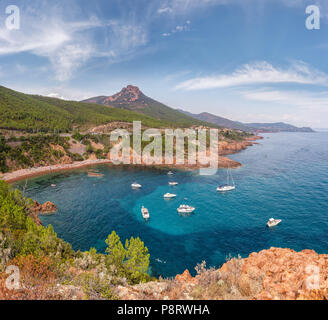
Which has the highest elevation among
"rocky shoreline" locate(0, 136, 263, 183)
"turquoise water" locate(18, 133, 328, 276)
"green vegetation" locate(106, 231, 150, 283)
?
"rocky shoreline" locate(0, 136, 263, 183)

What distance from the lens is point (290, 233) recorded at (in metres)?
38.9

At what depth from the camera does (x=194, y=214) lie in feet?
159

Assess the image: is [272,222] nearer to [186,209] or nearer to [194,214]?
[194,214]

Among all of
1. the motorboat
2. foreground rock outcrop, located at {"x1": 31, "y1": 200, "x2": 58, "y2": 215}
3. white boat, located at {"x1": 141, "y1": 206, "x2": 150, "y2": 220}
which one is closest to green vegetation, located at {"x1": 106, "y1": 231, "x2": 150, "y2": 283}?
white boat, located at {"x1": 141, "y1": 206, "x2": 150, "y2": 220}

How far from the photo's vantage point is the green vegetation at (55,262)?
1183 centimetres

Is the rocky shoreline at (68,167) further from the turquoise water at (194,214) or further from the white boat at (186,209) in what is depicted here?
the white boat at (186,209)

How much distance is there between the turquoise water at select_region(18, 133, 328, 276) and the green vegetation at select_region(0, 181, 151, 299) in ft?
31.3

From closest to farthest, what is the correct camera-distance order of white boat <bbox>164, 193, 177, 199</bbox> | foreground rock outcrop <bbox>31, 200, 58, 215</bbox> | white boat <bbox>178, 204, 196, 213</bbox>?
1. foreground rock outcrop <bbox>31, 200, 58, 215</bbox>
2. white boat <bbox>178, 204, 196, 213</bbox>
3. white boat <bbox>164, 193, 177, 199</bbox>

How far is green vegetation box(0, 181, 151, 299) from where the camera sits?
11.8m

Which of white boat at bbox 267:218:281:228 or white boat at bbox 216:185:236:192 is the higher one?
white boat at bbox 216:185:236:192

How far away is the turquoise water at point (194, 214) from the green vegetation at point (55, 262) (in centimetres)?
954

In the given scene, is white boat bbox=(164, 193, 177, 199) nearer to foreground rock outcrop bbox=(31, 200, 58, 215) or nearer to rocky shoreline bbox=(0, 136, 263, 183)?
foreground rock outcrop bbox=(31, 200, 58, 215)

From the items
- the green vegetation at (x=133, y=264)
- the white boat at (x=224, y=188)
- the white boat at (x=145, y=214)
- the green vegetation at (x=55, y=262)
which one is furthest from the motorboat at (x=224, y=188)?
the green vegetation at (x=133, y=264)
